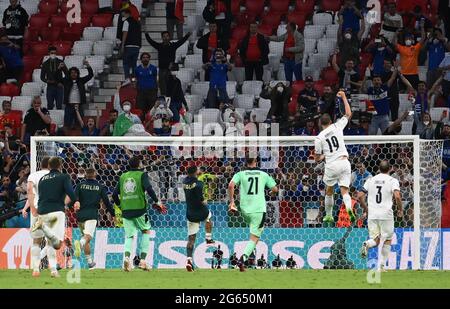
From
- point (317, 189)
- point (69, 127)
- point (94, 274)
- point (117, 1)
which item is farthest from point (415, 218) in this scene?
point (117, 1)

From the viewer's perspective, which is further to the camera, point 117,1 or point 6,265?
point 117,1

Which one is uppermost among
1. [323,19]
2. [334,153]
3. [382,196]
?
[323,19]

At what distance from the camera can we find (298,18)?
33.7 m

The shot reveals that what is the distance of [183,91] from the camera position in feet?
108

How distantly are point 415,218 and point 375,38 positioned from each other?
8.08 m

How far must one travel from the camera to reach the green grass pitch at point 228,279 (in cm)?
2072

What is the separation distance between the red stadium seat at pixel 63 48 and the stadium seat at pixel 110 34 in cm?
88

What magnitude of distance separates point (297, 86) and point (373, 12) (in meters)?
2.78

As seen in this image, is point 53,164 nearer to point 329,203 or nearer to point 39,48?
point 329,203

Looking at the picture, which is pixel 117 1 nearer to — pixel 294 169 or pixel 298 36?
pixel 298 36

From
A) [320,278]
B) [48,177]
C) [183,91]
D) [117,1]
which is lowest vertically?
[320,278]

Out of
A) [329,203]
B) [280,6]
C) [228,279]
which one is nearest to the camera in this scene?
[228,279]

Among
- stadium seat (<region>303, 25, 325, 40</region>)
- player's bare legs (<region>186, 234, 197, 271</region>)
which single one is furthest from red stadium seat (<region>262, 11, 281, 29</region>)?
player's bare legs (<region>186, 234, 197, 271</region>)

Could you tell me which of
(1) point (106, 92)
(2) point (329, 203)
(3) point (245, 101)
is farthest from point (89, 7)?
(2) point (329, 203)
